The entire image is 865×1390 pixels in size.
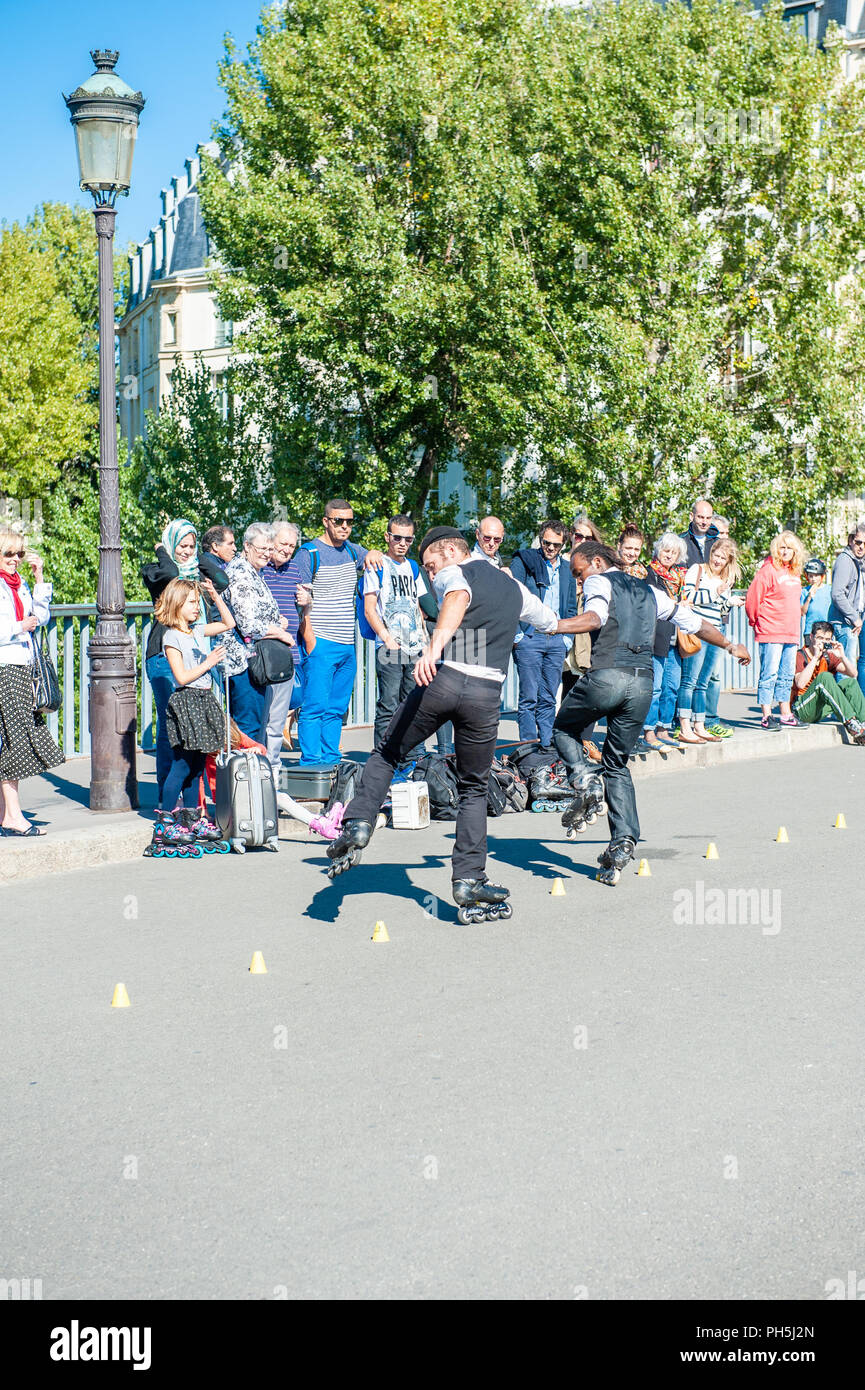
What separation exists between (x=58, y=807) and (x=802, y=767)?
673 centimetres

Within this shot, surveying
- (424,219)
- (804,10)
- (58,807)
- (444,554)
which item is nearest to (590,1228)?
(444,554)

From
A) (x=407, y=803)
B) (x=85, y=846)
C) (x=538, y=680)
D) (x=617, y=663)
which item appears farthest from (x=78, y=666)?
(x=617, y=663)

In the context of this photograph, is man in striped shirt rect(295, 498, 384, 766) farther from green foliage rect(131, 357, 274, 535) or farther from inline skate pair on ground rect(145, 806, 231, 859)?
green foliage rect(131, 357, 274, 535)

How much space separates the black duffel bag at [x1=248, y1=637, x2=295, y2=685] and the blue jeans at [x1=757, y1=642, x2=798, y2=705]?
24.6 feet

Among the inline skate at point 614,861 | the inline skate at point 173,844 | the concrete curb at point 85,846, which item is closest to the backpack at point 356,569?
the concrete curb at point 85,846

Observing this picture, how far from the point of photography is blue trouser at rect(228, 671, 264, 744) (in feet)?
32.9

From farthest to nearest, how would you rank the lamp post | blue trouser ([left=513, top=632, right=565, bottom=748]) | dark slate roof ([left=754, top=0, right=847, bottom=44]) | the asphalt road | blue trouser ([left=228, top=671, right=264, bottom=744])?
dark slate roof ([left=754, top=0, right=847, bottom=44]), blue trouser ([left=513, top=632, right=565, bottom=748]), the lamp post, blue trouser ([left=228, top=671, right=264, bottom=744]), the asphalt road

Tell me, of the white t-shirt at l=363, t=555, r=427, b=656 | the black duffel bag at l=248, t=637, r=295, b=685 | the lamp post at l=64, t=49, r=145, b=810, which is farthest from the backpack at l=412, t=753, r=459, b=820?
the lamp post at l=64, t=49, r=145, b=810

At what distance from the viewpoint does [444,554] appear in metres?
7.47

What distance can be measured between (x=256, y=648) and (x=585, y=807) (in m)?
2.35

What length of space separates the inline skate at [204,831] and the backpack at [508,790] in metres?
2.40

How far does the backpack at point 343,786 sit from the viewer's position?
1003 centimetres

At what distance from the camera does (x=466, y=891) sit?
7.22 metres
